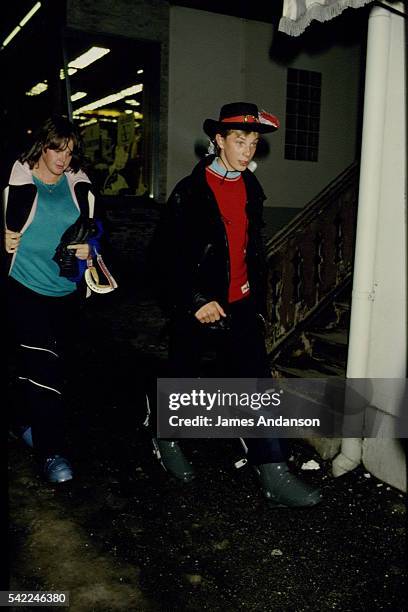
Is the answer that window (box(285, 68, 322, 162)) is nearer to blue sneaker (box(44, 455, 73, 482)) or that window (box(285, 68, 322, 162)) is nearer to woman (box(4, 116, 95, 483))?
woman (box(4, 116, 95, 483))

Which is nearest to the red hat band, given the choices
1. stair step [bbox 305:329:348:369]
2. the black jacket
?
the black jacket

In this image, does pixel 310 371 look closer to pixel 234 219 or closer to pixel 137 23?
pixel 234 219

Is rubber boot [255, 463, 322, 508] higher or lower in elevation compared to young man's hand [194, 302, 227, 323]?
lower

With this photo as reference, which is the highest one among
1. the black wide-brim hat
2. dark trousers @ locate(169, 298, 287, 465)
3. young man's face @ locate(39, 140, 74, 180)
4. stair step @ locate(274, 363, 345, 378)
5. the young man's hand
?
the black wide-brim hat

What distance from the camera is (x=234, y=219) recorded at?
11.6 feet

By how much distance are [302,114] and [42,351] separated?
12.6m

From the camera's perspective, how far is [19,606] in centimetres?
250

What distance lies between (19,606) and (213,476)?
1.64 meters

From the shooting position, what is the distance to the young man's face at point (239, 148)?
3.44 metres

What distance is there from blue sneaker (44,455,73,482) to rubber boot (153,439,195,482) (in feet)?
2.00

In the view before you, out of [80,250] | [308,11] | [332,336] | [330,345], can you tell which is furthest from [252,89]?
[80,250]

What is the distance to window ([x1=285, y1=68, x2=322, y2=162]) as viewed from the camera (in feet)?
47.1

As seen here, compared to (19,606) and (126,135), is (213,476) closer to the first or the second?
(19,606)

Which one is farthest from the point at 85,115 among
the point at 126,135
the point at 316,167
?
the point at 316,167
